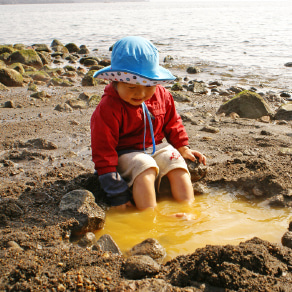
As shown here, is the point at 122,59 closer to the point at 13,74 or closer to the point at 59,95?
the point at 59,95

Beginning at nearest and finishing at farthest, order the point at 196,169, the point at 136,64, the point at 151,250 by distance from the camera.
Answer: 1. the point at 151,250
2. the point at 136,64
3. the point at 196,169

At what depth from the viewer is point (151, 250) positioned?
2312 millimetres

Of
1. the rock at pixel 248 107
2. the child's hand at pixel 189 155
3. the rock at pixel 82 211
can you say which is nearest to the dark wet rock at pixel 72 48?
the rock at pixel 248 107

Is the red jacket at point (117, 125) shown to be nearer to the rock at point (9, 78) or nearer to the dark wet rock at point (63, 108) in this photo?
the dark wet rock at point (63, 108)

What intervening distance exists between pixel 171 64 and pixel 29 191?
9.75 meters

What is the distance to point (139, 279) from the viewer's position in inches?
78.7

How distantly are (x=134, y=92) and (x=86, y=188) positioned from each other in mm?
1010

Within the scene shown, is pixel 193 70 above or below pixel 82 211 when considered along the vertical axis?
above

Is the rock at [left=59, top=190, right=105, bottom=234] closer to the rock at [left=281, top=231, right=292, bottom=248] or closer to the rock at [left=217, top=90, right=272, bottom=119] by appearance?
the rock at [left=281, top=231, right=292, bottom=248]

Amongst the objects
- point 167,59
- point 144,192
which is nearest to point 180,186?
point 144,192

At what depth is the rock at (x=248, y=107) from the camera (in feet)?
19.4

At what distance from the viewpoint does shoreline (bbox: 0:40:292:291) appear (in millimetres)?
1924

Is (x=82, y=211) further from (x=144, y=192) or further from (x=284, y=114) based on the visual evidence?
(x=284, y=114)

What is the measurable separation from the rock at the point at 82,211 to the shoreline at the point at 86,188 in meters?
0.06
